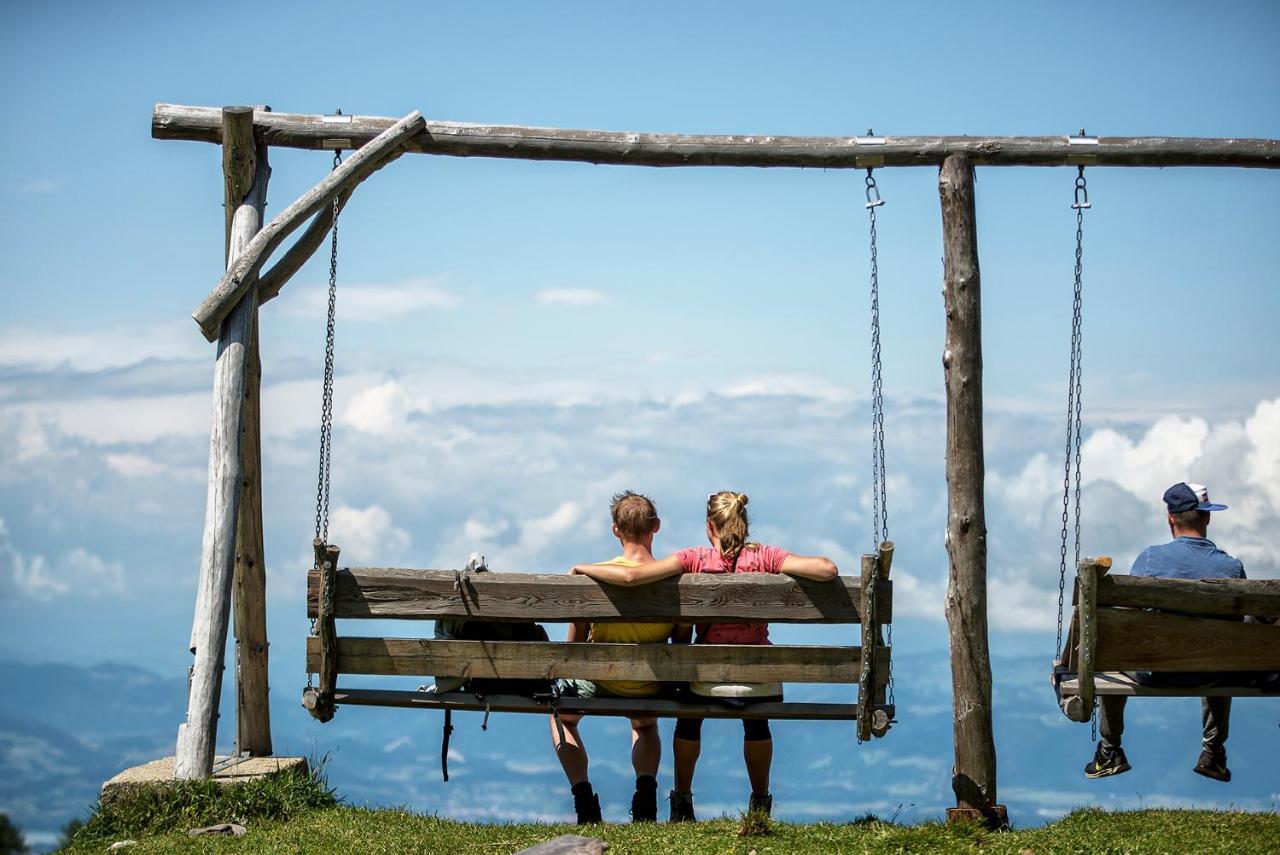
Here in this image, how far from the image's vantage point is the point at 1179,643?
9.36 m

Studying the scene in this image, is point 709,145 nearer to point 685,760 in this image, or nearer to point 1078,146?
point 1078,146

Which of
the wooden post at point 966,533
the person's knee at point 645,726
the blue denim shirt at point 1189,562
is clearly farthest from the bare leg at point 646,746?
the blue denim shirt at point 1189,562

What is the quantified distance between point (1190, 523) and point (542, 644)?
4.19 metres

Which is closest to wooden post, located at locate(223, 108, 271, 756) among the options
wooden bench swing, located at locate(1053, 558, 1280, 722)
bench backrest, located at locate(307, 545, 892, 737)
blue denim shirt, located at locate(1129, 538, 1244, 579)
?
bench backrest, located at locate(307, 545, 892, 737)

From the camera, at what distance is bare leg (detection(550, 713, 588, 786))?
9859mm

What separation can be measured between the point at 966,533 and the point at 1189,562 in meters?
1.47

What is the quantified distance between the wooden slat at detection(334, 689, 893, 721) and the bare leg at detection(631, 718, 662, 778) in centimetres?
35

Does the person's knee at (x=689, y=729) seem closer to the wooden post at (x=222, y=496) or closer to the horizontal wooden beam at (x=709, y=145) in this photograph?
the wooden post at (x=222, y=496)

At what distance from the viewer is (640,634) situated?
969 cm

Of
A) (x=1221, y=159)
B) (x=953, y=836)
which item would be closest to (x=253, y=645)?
(x=953, y=836)

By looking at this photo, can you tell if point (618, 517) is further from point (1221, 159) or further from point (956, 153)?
point (1221, 159)

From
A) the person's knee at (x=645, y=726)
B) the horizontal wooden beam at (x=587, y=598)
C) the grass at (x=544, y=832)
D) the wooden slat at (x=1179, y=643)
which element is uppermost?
the horizontal wooden beam at (x=587, y=598)

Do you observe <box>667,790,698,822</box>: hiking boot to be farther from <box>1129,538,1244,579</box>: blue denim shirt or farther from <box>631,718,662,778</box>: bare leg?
<box>1129,538,1244,579</box>: blue denim shirt

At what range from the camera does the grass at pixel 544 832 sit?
8.97 metres
